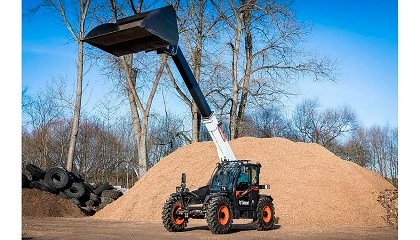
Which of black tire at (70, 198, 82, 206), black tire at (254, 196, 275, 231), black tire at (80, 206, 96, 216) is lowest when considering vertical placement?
black tire at (80, 206, 96, 216)

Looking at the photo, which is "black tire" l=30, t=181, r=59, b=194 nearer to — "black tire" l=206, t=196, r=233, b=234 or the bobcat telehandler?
the bobcat telehandler

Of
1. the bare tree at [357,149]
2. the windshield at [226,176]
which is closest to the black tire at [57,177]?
the windshield at [226,176]

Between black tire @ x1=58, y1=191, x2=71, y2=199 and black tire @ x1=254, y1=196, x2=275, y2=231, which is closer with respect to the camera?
black tire @ x1=254, y1=196, x2=275, y2=231

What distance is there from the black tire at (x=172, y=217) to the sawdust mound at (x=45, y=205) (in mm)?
8633

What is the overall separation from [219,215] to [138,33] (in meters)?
4.72

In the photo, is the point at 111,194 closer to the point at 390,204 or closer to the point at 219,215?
the point at 219,215

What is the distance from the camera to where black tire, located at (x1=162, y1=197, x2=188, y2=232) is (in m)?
12.8

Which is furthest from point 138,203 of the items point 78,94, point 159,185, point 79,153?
point 79,153

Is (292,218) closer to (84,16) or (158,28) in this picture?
(158,28)

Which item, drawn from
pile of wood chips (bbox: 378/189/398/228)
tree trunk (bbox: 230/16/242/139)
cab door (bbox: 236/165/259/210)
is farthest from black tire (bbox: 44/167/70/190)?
pile of wood chips (bbox: 378/189/398/228)

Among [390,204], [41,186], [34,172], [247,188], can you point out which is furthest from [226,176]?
[34,172]

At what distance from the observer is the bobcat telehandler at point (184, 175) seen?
1050 centimetres

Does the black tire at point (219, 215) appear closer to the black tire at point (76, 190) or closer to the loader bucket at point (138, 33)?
the loader bucket at point (138, 33)

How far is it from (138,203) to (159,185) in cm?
100
